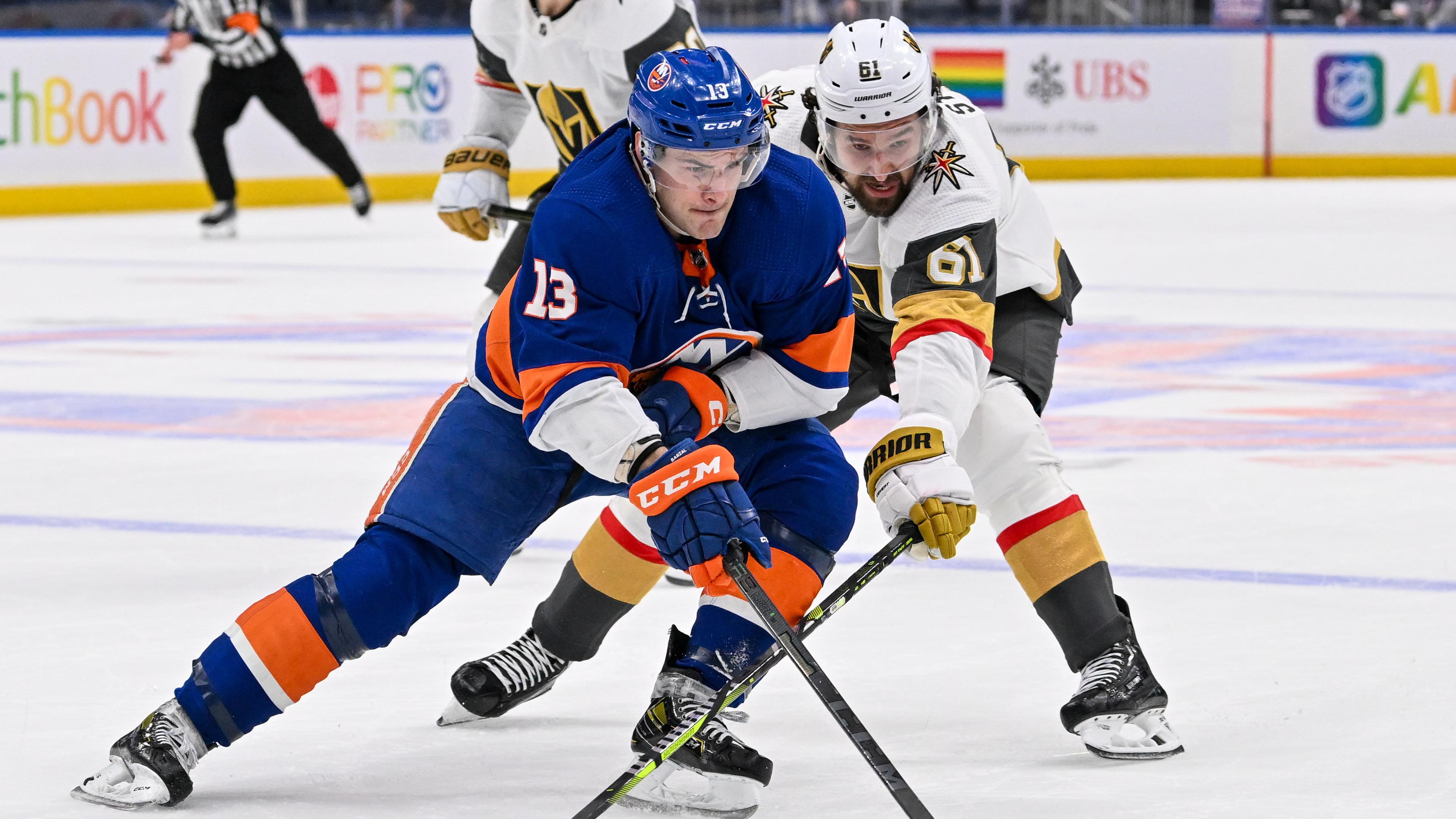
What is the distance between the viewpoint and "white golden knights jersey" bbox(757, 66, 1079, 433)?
8.28ft

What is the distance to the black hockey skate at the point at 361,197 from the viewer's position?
10016mm

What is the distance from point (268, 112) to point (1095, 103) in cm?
567

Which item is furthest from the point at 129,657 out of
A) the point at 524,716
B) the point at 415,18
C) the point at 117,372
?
the point at 415,18

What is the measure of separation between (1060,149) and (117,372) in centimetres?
870

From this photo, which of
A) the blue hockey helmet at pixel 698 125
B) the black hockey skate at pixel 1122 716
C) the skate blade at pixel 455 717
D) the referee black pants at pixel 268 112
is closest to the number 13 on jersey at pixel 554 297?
the blue hockey helmet at pixel 698 125

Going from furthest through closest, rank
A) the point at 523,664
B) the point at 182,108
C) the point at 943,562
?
the point at 182,108 < the point at 943,562 < the point at 523,664

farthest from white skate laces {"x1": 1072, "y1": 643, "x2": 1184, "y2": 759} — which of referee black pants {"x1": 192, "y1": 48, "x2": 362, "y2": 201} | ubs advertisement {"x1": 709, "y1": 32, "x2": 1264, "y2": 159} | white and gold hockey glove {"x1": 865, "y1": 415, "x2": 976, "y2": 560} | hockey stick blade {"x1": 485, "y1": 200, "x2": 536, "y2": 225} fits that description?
ubs advertisement {"x1": 709, "y1": 32, "x2": 1264, "y2": 159}

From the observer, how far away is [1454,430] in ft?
15.3

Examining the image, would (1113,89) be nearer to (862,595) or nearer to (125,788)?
(862,595)

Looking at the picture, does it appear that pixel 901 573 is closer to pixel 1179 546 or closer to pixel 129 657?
pixel 1179 546

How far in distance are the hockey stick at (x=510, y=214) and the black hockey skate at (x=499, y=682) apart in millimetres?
1164

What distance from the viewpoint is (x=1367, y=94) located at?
13.3m

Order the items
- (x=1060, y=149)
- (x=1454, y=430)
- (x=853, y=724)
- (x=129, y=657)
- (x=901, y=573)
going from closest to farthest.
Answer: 1. (x=853, y=724)
2. (x=129, y=657)
3. (x=901, y=573)
4. (x=1454, y=430)
5. (x=1060, y=149)

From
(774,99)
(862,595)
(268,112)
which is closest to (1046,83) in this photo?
(268,112)
